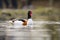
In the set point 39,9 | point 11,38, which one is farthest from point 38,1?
point 11,38

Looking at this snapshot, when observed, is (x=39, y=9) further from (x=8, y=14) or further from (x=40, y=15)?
(x=8, y=14)

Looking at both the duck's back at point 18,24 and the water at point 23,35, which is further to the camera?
the duck's back at point 18,24

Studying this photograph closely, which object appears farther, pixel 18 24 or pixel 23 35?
pixel 18 24

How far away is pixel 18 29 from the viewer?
8445mm

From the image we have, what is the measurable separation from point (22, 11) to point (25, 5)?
1.20 metres

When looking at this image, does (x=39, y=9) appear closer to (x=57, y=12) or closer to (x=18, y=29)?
(x=57, y=12)

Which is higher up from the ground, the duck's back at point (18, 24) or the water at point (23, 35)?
the duck's back at point (18, 24)

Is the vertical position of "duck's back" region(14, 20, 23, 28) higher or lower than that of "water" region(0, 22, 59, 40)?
higher

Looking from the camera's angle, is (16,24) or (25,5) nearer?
(16,24)

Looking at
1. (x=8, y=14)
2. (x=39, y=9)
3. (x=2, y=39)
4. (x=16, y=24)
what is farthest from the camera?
(x=39, y=9)

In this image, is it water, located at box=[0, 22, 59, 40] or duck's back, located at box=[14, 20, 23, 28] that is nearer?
water, located at box=[0, 22, 59, 40]

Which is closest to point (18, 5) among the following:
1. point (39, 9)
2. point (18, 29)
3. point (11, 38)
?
point (39, 9)

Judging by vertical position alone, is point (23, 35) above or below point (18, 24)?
below

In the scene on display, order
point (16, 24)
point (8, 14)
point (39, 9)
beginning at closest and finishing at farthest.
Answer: point (16, 24) → point (8, 14) → point (39, 9)
